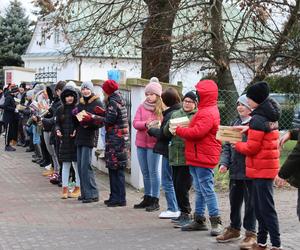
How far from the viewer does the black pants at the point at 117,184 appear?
906cm

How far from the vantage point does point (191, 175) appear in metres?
7.64

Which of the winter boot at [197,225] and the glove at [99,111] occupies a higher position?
the glove at [99,111]

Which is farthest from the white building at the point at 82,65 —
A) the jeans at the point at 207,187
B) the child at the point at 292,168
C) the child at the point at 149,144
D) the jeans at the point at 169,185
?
the child at the point at 292,168

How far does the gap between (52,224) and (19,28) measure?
43.0m

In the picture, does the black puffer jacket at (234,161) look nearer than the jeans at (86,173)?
Yes

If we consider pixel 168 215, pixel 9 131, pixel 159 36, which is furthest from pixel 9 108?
pixel 168 215

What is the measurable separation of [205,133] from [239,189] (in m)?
0.76

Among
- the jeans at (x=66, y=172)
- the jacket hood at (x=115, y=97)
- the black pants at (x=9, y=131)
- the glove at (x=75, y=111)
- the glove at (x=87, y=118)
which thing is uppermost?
the jacket hood at (x=115, y=97)

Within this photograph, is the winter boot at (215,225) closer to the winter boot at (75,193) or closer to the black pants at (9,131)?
the winter boot at (75,193)

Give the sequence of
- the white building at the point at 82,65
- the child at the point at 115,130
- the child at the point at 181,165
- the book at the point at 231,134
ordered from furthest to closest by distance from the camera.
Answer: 1. the white building at the point at 82,65
2. the child at the point at 115,130
3. the child at the point at 181,165
4. the book at the point at 231,134

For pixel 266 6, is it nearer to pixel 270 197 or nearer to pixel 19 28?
pixel 270 197

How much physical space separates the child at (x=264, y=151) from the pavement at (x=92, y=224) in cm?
69

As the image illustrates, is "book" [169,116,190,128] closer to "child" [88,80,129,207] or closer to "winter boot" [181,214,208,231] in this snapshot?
"winter boot" [181,214,208,231]

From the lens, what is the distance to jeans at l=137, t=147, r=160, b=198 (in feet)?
28.7
